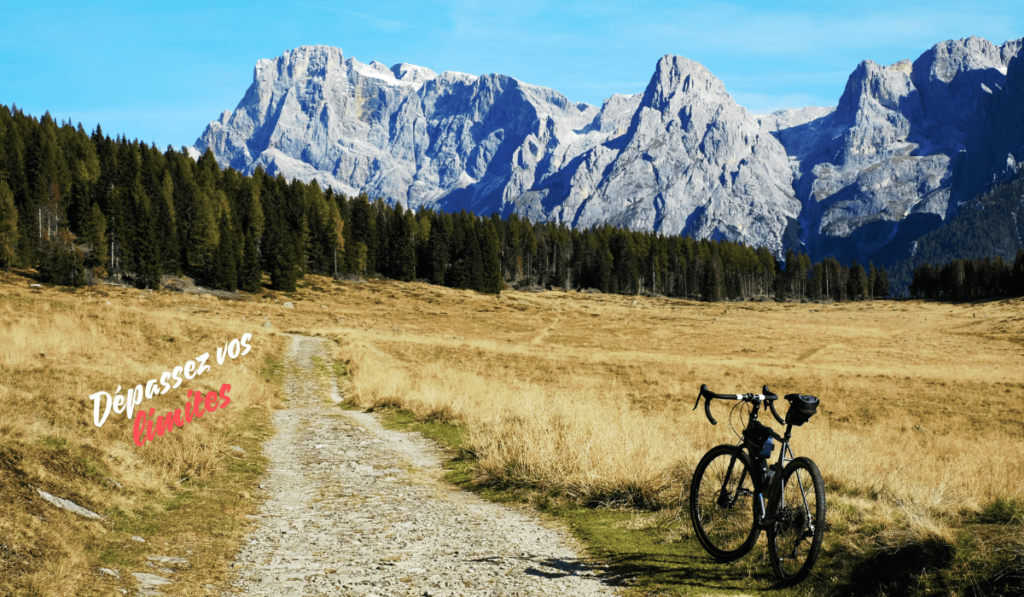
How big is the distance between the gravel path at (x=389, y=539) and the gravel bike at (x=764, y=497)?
165cm

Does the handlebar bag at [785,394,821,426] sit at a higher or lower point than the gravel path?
higher

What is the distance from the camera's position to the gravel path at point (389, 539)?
605cm

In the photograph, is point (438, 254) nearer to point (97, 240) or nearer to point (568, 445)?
point (97, 240)

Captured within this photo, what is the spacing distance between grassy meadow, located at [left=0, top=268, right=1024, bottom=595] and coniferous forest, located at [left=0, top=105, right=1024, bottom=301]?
50410mm

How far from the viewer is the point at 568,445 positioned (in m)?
10.6

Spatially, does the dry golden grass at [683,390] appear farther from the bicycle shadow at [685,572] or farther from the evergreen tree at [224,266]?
the evergreen tree at [224,266]

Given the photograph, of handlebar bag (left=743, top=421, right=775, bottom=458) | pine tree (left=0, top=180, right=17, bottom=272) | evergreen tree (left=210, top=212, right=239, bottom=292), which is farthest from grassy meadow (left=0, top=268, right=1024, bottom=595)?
pine tree (left=0, top=180, right=17, bottom=272)

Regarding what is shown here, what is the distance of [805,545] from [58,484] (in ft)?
28.2

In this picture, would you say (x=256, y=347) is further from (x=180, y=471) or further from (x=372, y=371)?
(x=180, y=471)

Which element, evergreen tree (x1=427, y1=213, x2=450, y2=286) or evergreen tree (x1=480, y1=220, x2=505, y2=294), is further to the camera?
evergreen tree (x1=427, y1=213, x2=450, y2=286)

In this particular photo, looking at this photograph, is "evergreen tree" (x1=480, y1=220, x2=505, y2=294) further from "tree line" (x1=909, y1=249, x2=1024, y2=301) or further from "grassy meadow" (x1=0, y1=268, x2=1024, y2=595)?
"tree line" (x1=909, y1=249, x2=1024, y2=301)

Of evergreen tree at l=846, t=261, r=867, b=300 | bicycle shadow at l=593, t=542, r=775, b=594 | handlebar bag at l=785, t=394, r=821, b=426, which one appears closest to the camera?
handlebar bag at l=785, t=394, r=821, b=426

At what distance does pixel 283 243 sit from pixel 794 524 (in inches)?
3705

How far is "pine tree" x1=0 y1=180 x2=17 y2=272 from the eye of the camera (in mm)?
72500
